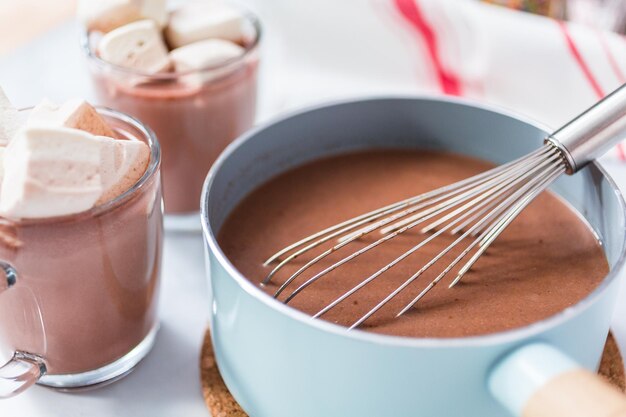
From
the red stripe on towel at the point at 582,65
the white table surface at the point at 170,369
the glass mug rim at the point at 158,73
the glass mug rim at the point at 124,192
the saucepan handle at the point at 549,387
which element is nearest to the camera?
the saucepan handle at the point at 549,387

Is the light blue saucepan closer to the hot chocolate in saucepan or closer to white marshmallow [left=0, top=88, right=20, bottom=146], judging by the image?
the hot chocolate in saucepan

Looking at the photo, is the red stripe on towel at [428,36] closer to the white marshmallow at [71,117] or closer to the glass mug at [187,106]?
the glass mug at [187,106]

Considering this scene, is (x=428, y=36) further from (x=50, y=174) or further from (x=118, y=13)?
(x=50, y=174)

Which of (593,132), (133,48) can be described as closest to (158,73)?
(133,48)

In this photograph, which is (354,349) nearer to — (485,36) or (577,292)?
(577,292)

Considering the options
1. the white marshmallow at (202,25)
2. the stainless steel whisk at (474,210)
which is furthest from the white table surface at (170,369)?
the white marshmallow at (202,25)

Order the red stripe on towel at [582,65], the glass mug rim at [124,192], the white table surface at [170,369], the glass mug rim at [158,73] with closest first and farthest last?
the glass mug rim at [124,192], the white table surface at [170,369], the glass mug rim at [158,73], the red stripe on towel at [582,65]
